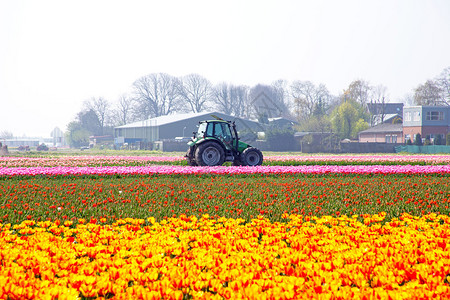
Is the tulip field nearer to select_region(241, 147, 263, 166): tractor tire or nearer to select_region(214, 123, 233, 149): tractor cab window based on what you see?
select_region(241, 147, 263, 166): tractor tire

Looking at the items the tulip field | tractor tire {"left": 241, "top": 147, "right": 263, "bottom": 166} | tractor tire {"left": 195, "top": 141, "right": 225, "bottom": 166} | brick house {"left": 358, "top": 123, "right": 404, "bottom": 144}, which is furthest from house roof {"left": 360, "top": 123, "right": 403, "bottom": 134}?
the tulip field

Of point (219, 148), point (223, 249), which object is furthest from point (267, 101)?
point (223, 249)

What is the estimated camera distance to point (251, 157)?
22016mm

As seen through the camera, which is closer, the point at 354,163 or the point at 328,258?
the point at 328,258

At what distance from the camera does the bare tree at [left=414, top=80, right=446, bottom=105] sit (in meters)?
81.8

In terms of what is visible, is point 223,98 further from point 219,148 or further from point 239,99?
point 219,148

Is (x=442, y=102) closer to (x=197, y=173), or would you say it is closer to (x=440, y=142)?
(x=440, y=142)

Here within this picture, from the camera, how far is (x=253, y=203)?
10.2m

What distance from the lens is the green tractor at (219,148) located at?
70.0ft

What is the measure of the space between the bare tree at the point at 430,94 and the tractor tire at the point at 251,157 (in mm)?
69041

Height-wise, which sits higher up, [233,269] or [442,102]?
[442,102]

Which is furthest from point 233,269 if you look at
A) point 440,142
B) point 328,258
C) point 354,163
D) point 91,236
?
point 440,142

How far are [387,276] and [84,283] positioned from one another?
8.84ft

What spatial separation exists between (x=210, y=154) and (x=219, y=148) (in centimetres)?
50
